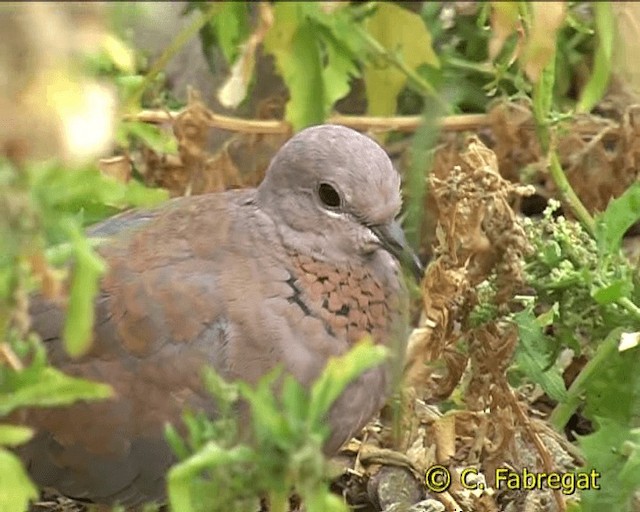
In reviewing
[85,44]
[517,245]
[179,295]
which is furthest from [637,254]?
[85,44]

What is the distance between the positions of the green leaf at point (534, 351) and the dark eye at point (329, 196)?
0.31 meters

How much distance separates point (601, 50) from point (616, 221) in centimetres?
46

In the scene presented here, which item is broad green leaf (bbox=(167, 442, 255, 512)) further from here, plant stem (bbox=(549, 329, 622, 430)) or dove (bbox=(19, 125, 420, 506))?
plant stem (bbox=(549, 329, 622, 430))

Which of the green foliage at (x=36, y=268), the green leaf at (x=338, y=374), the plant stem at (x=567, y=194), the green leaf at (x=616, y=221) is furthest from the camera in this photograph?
the plant stem at (x=567, y=194)

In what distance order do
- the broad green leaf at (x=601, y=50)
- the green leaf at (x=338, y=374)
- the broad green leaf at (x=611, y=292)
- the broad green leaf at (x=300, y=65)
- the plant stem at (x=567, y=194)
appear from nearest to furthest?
→ the green leaf at (x=338, y=374) < the broad green leaf at (x=601, y=50) < the broad green leaf at (x=611, y=292) < the plant stem at (x=567, y=194) < the broad green leaf at (x=300, y=65)

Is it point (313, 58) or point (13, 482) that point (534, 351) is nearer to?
point (313, 58)

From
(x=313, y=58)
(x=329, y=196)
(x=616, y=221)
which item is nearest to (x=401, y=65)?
(x=313, y=58)

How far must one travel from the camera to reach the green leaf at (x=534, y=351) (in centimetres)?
200

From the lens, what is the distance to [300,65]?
7.89ft

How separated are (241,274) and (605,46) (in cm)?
68

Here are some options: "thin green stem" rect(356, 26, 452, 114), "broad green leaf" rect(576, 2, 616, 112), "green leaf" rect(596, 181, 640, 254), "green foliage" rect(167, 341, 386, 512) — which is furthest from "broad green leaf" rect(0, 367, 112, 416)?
"thin green stem" rect(356, 26, 452, 114)

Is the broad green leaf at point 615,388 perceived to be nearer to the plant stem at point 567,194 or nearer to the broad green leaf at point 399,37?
the plant stem at point 567,194

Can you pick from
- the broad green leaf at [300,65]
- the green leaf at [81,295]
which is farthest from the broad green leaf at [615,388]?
the green leaf at [81,295]

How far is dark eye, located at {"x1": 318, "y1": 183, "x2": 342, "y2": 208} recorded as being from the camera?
2014 mm
